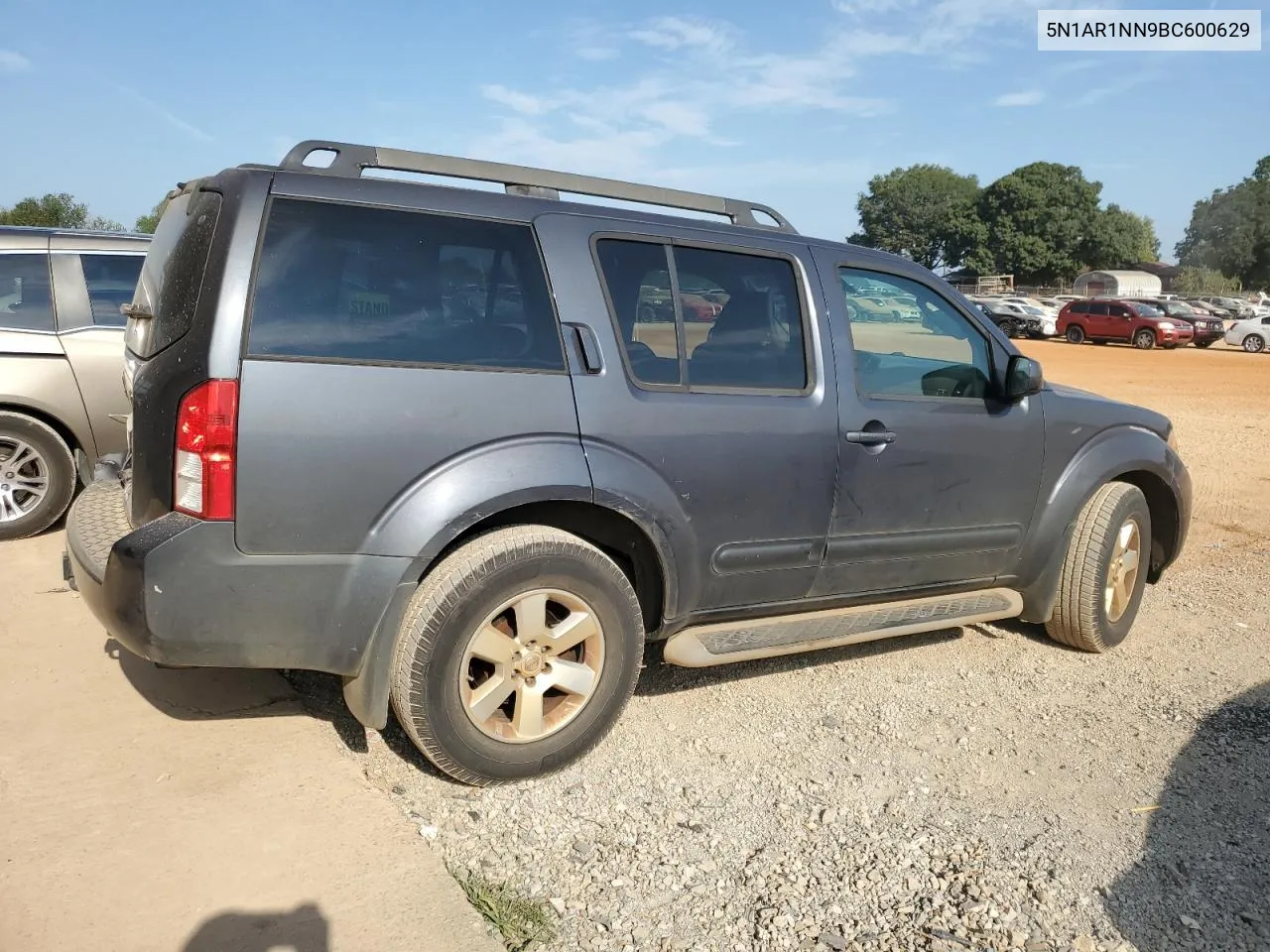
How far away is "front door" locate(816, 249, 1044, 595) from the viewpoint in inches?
153

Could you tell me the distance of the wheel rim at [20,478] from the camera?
5793 mm

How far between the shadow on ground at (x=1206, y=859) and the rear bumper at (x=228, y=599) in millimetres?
2271

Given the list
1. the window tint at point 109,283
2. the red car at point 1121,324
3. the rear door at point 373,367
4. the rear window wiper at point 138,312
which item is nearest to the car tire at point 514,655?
the rear door at point 373,367

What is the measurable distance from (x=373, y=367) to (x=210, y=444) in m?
0.50

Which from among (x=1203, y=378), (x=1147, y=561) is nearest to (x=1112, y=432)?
(x=1147, y=561)

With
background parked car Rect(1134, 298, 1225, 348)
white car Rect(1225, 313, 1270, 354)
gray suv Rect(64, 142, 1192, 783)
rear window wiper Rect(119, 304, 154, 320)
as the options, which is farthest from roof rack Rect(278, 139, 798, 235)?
white car Rect(1225, 313, 1270, 354)

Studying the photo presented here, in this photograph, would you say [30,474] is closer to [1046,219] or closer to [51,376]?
[51,376]

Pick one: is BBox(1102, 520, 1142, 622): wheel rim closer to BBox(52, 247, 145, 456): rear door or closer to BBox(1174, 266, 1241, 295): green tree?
BBox(52, 247, 145, 456): rear door

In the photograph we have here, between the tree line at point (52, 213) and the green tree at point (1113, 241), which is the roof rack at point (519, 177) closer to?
the tree line at point (52, 213)

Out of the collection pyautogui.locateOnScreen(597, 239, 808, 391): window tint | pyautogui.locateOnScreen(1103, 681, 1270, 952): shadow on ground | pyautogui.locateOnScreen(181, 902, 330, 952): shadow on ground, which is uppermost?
pyautogui.locateOnScreen(597, 239, 808, 391): window tint

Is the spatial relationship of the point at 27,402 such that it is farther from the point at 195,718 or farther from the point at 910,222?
the point at 910,222

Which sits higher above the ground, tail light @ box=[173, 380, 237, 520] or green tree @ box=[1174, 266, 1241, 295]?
green tree @ box=[1174, 266, 1241, 295]

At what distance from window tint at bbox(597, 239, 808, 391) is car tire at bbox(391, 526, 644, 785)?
2.47 feet

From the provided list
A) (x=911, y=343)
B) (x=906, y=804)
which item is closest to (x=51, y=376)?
(x=911, y=343)
